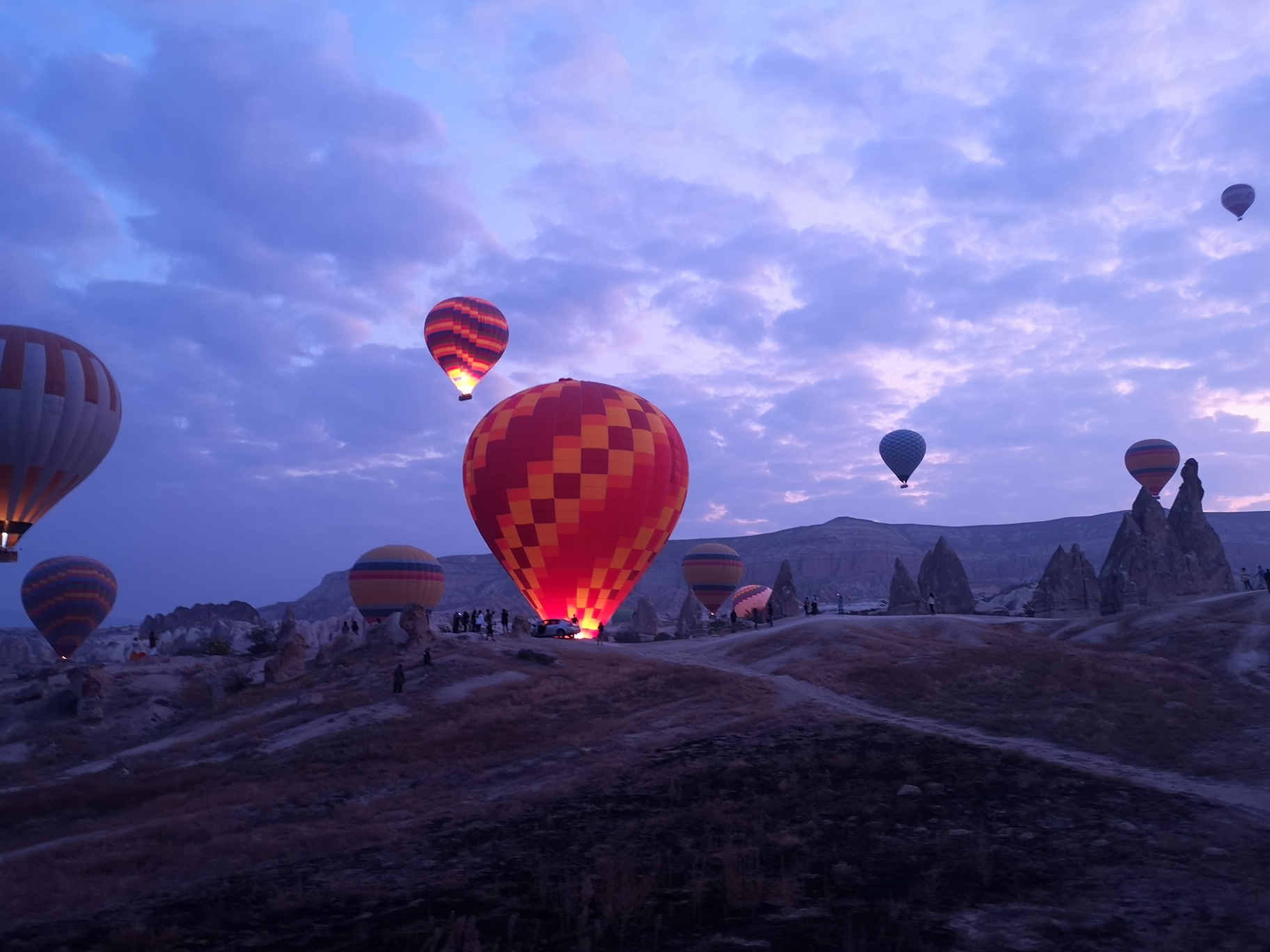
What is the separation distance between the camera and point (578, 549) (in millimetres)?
37188

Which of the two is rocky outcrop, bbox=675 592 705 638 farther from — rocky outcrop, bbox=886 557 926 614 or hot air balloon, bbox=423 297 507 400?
hot air balloon, bbox=423 297 507 400

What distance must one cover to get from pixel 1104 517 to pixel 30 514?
7223 inches

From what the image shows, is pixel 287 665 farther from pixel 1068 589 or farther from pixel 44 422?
pixel 1068 589

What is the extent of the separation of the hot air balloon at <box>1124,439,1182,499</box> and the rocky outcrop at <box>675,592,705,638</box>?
39069mm

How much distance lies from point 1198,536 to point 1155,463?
14768 millimetres

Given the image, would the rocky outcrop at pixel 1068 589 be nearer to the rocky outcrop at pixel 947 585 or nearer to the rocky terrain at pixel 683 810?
the rocky outcrop at pixel 947 585

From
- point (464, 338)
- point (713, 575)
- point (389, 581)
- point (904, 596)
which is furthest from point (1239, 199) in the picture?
point (389, 581)

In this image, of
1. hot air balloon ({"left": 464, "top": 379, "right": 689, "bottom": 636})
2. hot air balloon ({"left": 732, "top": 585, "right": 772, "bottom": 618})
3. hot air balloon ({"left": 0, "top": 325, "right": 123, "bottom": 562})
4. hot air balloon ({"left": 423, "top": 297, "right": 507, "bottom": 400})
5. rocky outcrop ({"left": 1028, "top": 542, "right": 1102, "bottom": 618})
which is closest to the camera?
hot air balloon ({"left": 0, "top": 325, "right": 123, "bottom": 562})

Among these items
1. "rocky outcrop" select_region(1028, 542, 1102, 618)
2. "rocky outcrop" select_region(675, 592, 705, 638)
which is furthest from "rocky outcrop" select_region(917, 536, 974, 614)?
"rocky outcrop" select_region(675, 592, 705, 638)

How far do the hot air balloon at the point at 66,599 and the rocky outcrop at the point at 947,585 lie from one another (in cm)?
5906

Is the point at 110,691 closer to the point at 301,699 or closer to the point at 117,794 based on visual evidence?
the point at 301,699

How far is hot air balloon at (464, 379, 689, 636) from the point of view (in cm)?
3681

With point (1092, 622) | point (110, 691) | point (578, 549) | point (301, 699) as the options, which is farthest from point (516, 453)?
point (1092, 622)

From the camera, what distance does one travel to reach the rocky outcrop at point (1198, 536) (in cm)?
5506
